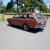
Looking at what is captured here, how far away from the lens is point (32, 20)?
43.5ft

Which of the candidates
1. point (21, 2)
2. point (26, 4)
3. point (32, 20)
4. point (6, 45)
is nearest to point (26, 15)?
point (32, 20)

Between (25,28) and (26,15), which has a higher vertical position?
(26,15)

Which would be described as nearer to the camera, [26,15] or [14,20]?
[26,15]

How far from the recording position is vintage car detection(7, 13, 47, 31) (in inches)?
512

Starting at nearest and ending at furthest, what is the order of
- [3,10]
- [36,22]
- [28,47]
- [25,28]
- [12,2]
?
[28,47]
[36,22]
[25,28]
[12,2]
[3,10]

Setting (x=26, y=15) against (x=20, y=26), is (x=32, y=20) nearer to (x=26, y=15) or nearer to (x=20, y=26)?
(x=26, y=15)

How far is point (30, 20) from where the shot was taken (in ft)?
44.1

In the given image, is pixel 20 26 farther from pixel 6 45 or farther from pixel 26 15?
pixel 6 45

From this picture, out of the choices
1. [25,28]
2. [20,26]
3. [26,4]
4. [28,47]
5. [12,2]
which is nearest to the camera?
[28,47]

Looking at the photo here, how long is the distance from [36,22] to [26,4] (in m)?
40.9

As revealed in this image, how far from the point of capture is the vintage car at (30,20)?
13.0 metres

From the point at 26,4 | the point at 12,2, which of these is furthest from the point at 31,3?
the point at 12,2

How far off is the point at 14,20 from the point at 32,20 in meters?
2.85

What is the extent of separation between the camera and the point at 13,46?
851 centimetres
